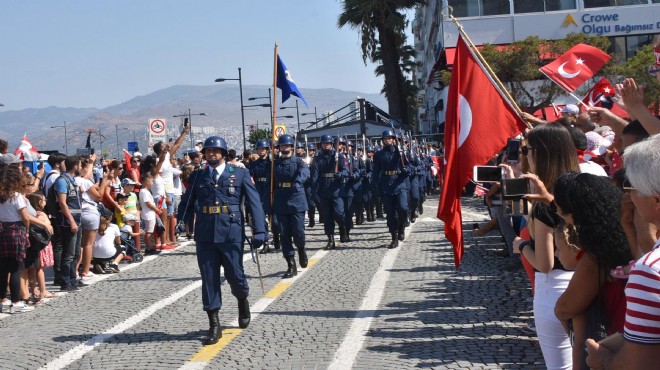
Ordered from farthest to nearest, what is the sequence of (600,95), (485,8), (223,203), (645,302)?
1. (485,8)
2. (600,95)
3. (223,203)
4. (645,302)

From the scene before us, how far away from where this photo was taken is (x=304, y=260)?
488 inches

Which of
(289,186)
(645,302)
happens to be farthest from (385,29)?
(645,302)

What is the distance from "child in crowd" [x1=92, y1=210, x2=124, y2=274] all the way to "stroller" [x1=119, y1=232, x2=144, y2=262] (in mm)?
941

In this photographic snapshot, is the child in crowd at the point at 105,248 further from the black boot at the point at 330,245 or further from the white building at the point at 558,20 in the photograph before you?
the white building at the point at 558,20

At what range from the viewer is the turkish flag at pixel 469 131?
6816 mm

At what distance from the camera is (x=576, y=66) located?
10.3 meters

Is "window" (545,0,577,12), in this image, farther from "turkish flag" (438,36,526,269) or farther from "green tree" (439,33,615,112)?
"turkish flag" (438,36,526,269)

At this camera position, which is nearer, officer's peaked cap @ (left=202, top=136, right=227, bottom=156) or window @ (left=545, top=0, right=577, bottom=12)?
officer's peaked cap @ (left=202, top=136, right=227, bottom=156)

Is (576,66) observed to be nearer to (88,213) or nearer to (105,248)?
(88,213)

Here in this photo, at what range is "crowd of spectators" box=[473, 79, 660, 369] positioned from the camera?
2400 mm

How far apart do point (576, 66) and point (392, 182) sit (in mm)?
5808

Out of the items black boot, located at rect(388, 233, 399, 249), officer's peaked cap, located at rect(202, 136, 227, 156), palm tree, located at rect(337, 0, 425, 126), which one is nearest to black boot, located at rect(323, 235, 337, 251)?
black boot, located at rect(388, 233, 399, 249)

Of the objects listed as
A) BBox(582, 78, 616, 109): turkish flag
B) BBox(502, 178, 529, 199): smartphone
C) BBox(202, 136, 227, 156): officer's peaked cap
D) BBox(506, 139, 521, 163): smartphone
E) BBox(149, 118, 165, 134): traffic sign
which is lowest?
BBox(502, 178, 529, 199): smartphone

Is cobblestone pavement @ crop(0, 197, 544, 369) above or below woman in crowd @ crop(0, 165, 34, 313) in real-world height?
below
